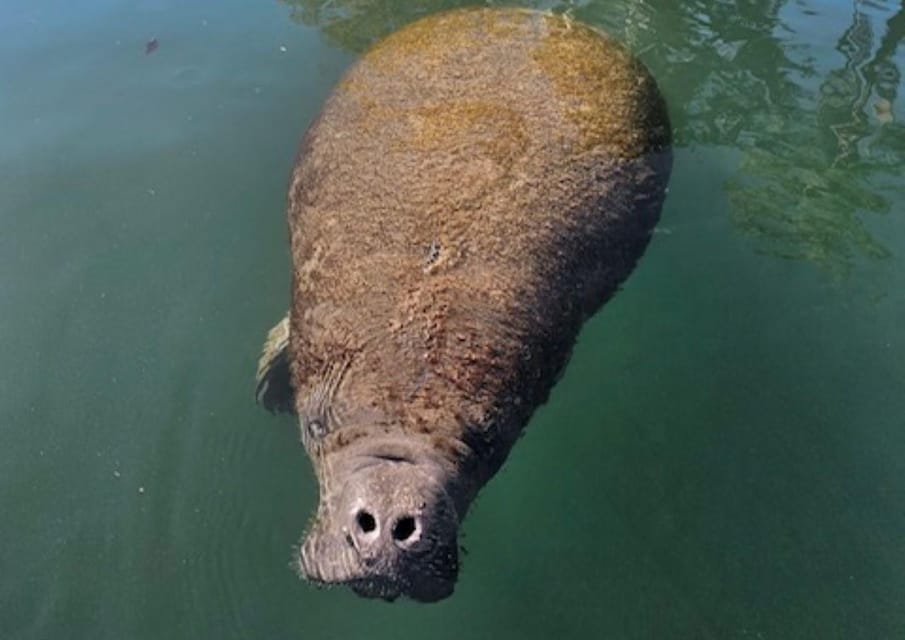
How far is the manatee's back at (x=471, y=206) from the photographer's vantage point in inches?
189

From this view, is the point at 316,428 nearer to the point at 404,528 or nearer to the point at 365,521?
the point at 365,521

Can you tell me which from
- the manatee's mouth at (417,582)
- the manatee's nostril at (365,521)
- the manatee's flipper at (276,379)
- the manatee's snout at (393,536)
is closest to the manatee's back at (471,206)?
the manatee's flipper at (276,379)

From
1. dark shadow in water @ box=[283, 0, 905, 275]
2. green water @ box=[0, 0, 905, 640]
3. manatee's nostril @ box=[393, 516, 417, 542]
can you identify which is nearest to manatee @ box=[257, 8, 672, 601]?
manatee's nostril @ box=[393, 516, 417, 542]

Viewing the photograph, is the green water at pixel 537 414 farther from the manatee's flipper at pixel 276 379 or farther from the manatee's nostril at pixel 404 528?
the manatee's nostril at pixel 404 528

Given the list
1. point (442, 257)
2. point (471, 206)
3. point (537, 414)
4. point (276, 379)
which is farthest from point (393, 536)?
point (471, 206)

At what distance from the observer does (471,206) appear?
5387 mm

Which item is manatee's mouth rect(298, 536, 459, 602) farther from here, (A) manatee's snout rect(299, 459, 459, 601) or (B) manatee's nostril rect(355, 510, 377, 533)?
(B) manatee's nostril rect(355, 510, 377, 533)

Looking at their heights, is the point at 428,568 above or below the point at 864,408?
above

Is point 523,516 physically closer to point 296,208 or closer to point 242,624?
point 242,624

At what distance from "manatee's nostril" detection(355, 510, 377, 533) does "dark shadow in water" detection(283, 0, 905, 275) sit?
13.7ft

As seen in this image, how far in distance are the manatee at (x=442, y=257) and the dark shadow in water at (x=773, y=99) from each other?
3.59ft

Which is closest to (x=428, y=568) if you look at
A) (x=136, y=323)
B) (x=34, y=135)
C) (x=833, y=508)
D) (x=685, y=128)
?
(x=833, y=508)

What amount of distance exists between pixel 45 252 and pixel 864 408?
17.8 feet

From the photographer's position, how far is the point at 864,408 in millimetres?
5996
